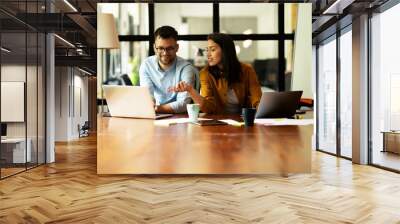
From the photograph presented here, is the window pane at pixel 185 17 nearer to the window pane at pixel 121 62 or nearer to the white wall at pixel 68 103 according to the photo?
the window pane at pixel 121 62

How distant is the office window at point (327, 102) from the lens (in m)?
7.15

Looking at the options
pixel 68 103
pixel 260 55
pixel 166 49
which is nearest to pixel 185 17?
pixel 166 49

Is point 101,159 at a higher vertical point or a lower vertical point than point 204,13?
lower

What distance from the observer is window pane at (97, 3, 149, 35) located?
3.12 metres

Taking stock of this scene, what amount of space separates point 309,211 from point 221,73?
1301 mm

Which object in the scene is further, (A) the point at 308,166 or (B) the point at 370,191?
(B) the point at 370,191

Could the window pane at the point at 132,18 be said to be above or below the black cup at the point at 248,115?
above

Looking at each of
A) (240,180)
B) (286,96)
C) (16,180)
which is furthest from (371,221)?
(16,180)

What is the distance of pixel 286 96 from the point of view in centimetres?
311

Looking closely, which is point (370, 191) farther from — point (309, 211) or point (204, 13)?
point (204, 13)

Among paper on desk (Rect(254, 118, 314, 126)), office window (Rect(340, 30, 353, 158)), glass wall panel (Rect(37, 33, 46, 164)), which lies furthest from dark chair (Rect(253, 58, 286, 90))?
glass wall panel (Rect(37, 33, 46, 164))

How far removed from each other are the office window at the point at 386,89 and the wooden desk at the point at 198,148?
3.09 metres

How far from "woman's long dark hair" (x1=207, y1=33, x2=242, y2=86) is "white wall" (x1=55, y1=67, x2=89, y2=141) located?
5.98m

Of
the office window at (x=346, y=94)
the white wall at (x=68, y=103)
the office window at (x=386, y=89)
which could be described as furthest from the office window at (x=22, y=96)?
the office window at (x=386, y=89)
